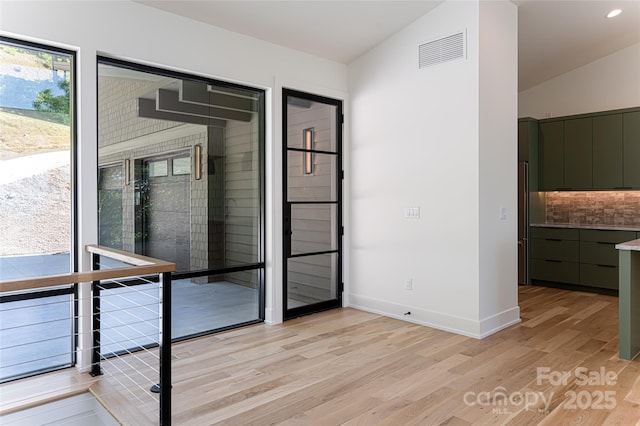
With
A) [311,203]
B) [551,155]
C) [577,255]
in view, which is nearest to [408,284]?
[311,203]

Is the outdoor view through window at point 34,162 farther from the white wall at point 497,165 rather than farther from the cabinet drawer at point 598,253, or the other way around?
the cabinet drawer at point 598,253

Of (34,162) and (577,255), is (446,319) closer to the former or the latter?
(577,255)

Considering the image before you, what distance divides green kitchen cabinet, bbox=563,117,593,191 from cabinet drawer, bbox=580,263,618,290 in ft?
3.73

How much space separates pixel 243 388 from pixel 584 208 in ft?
19.7

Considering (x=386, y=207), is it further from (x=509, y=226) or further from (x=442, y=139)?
(x=509, y=226)

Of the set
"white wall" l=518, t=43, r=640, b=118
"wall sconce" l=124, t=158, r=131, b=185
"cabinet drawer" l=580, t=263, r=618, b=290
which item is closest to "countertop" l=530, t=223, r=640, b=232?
"cabinet drawer" l=580, t=263, r=618, b=290

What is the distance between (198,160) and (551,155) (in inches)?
207

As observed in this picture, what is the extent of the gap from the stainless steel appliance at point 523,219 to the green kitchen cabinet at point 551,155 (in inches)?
13.5

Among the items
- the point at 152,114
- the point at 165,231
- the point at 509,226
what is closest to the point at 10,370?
the point at 165,231

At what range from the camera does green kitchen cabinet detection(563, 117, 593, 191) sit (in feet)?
20.4

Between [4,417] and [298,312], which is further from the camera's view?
[298,312]

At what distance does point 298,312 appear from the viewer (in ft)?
15.9

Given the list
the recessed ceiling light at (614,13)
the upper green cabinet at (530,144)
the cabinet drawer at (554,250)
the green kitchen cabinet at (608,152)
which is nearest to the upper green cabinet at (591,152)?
the green kitchen cabinet at (608,152)

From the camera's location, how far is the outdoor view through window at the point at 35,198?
10.2ft
